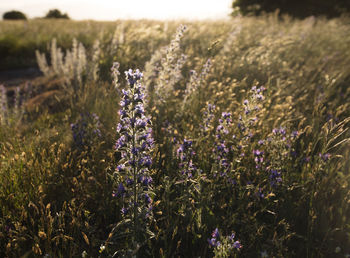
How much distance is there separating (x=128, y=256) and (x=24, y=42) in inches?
332

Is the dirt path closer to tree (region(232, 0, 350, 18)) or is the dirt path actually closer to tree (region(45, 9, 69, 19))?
tree (region(232, 0, 350, 18))

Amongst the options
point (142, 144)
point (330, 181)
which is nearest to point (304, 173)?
point (330, 181)

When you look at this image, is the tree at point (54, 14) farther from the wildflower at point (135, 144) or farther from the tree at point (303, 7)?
the wildflower at point (135, 144)

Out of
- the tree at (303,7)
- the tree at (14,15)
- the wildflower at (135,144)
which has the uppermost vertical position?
the tree at (303,7)

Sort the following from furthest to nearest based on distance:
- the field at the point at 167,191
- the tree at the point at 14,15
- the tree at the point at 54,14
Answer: the tree at the point at 54,14
the tree at the point at 14,15
the field at the point at 167,191

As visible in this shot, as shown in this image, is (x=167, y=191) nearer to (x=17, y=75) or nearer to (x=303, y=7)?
(x=17, y=75)

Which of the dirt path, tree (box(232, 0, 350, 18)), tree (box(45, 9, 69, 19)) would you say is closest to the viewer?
the dirt path

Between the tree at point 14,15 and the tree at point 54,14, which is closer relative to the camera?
the tree at point 14,15

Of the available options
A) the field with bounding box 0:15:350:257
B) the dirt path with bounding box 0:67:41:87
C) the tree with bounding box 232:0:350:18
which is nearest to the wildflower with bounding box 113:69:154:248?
the field with bounding box 0:15:350:257

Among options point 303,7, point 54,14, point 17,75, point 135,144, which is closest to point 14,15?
point 54,14

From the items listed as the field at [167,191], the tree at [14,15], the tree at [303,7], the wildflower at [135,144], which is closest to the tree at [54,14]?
the tree at [14,15]

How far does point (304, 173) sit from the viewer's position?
8.02ft

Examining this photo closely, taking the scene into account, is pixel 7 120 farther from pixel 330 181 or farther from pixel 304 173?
pixel 330 181

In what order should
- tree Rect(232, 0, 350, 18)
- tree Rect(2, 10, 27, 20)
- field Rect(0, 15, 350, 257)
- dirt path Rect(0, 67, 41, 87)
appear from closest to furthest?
field Rect(0, 15, 350, 257), dirt path Rect(0, 67, 41, 87), tree Rect(232, 0, 350, 18), tree Rect(2, 10, 27, 20)
